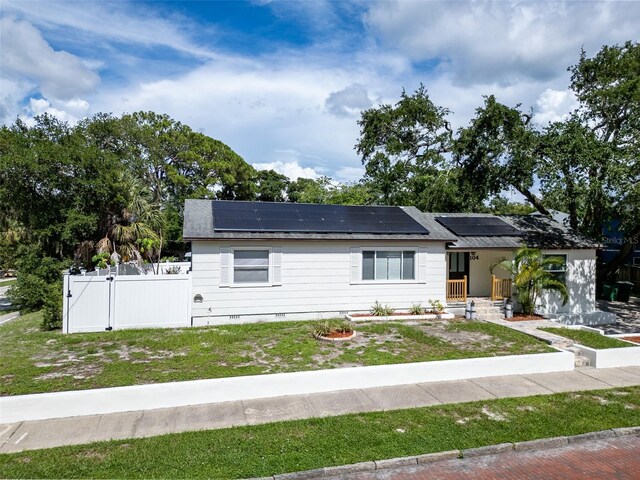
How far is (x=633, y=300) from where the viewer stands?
73.7 feet

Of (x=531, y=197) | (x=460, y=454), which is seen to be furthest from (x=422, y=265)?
(x=531, y=197)

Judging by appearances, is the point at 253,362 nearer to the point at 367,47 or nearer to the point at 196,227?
the point at 196,227

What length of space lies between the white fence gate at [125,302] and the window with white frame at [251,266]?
1.61 m

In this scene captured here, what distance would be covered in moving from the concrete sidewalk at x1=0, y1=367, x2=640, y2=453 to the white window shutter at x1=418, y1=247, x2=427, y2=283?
599 centimetres

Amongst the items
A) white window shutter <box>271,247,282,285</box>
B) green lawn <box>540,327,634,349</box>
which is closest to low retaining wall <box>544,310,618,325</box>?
green lawn <box>540,327,634,349</box>

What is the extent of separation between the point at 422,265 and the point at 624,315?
35.8 ft

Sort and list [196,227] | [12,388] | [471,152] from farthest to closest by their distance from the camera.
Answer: [471,152] < [196,227] < [12,388]

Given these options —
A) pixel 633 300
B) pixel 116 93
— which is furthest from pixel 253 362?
pixel 633 300

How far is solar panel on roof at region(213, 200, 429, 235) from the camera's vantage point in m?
13.6

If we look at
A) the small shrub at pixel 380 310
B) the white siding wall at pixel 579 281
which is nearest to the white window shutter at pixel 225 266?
the small shrub at pixel 380 310

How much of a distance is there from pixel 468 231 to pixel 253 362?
11.1 m

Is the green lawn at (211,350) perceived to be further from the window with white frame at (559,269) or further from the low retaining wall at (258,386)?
the window with white frame at (559,269)

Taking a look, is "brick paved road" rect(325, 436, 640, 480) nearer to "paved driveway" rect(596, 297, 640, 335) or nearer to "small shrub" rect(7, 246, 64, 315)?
"paved driveway" rect(596, 297, 640, 335)

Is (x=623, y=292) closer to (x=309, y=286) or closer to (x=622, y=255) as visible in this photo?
(x=622, y=255)
